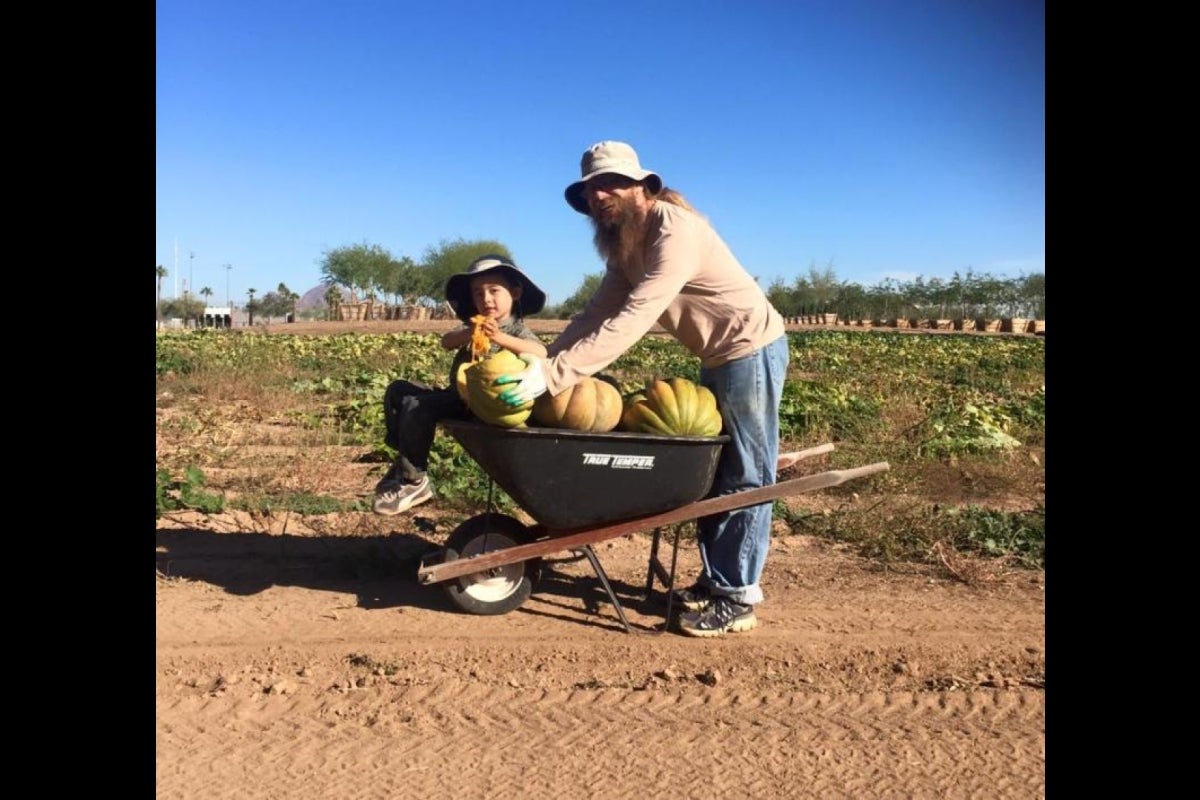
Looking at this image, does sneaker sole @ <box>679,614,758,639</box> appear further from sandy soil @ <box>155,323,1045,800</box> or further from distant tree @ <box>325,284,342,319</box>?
distant tree @ <box>325,284,342,319</box>

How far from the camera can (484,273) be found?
3.88 m

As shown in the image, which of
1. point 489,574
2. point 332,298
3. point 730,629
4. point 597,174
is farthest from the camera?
point 332,298

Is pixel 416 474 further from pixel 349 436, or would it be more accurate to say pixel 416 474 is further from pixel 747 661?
pixel 349 436

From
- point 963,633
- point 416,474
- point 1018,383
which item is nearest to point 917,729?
point 963,633

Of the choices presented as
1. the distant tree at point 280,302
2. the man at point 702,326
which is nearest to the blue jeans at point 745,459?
the man at point 702,326

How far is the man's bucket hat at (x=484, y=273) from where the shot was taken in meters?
3.89

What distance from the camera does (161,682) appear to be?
3322mm

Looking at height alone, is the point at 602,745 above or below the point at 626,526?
below

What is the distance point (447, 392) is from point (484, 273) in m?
0.53

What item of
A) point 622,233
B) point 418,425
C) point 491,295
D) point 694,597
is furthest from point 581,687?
point 622,233

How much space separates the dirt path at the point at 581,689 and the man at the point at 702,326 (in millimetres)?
350

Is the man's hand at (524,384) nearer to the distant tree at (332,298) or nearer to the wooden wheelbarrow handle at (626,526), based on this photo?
the wooden wheelbarrow handle at (626,526)

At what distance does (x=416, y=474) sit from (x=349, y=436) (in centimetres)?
526

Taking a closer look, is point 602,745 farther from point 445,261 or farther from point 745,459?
point 445,261
